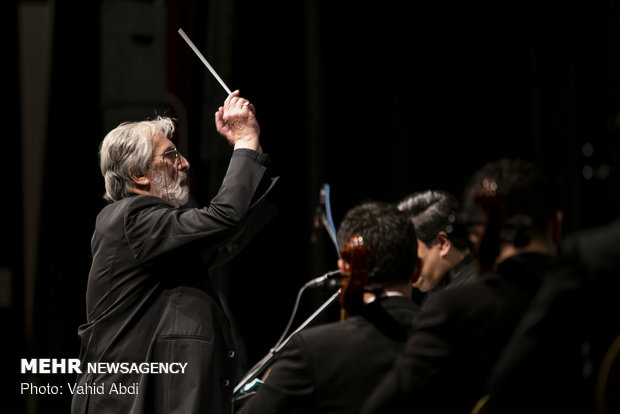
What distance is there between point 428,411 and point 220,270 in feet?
7.61

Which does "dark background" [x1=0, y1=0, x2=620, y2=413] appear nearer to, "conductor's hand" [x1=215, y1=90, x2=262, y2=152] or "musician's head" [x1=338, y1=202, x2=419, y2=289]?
"conductor's hand" [x1=215, y1=90, x2=262, y2=152]

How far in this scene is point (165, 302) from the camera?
1963 millimetres

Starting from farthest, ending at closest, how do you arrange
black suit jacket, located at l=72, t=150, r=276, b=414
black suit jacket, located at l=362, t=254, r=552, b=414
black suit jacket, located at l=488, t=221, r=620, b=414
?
black suit jacket, located at l=72, t=150, r=276, b=414
black suit jacket, located at l=362, t=254, r=552, b=414
black suit jacket, located at l=488, t=221, r=620, b=414

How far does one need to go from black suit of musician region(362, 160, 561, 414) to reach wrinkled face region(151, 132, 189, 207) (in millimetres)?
947

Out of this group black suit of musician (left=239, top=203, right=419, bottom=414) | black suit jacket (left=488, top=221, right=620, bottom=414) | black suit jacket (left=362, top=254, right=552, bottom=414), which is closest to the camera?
black suit jacket (left=488, top=221, right=620, bottom=414)


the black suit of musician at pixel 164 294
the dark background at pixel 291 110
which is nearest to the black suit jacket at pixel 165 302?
the black suit of musician at pixel 164 294

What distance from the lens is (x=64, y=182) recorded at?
328cm

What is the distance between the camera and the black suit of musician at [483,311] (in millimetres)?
1355

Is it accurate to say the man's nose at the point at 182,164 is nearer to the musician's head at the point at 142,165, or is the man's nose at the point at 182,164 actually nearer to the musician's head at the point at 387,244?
the musician's head at the point at 142,165

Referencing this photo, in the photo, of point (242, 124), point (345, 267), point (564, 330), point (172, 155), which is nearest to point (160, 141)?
point (172, 155)

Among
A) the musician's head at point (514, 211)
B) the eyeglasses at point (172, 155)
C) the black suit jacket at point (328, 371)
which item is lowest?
the black suit jacket at point (328, 371)

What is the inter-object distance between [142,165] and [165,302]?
39 centimetres

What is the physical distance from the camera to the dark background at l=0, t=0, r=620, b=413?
325cm

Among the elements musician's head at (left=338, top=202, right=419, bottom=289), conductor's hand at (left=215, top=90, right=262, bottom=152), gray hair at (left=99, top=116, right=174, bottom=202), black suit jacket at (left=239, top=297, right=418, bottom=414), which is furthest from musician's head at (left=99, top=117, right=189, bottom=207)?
black suit jacket at (left=239, top=297, right=418, bottom=414)
